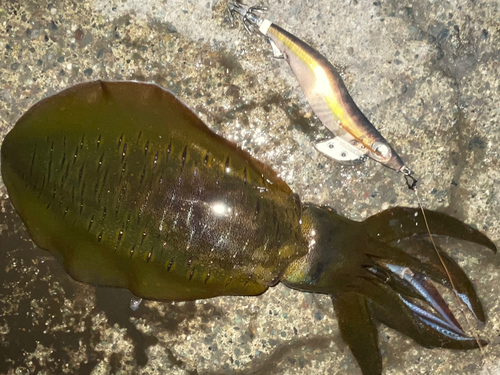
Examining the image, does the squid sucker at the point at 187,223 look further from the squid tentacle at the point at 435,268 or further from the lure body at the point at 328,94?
the lure body at the point at 328,94

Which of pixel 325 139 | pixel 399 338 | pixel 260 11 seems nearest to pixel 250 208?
pixel 325 139

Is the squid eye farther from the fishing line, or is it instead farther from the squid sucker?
the squid sucker

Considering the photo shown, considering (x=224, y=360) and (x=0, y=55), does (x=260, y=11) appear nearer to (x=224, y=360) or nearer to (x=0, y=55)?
(x=0, y=55)

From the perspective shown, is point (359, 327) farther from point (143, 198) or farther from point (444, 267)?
point (143, 198)

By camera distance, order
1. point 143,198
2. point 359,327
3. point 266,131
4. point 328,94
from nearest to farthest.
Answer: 1. point 143,198
2. point 359,327
3. point 328,94
4. point 266,131

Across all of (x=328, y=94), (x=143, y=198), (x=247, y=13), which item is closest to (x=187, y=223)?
(x=143, y=198)

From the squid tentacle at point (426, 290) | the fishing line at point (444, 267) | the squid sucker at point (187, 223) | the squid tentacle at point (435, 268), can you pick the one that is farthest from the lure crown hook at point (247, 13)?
the squid tentacle at point (426, 290)
